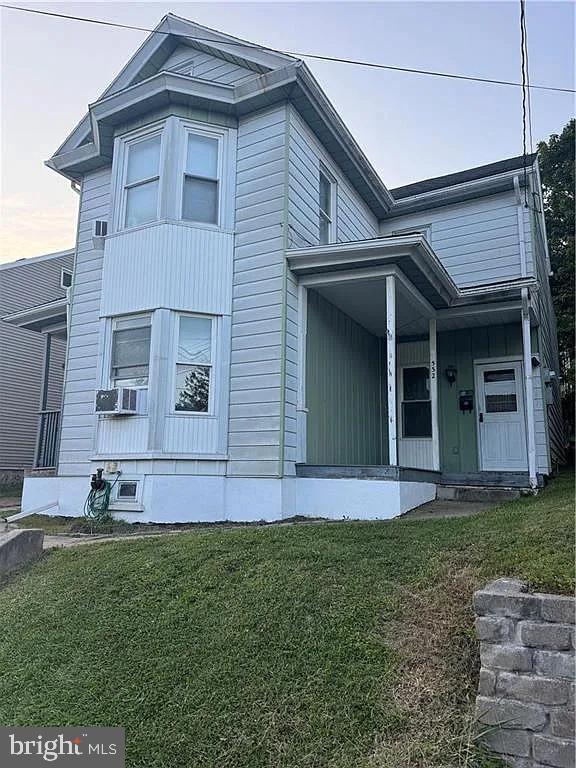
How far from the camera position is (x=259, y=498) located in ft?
22.4

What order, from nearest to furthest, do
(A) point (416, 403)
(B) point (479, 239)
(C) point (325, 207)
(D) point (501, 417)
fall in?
(C) point (325, 207) → (D) point (501, 417) → (A) point (416, 403) → (B) point (479, 239)

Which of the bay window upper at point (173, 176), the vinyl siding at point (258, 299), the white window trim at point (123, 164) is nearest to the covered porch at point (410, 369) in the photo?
the vinyl siding at point (258, 299)

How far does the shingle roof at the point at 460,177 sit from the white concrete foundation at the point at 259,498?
21.7 ft

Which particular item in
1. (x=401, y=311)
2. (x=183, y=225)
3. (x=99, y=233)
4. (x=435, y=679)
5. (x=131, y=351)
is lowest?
(x=435, y=679)

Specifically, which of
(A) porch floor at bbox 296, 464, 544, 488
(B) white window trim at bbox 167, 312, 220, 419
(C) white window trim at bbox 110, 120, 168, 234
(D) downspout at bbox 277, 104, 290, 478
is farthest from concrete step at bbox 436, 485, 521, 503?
(C) white window trim at bbox 110, 120, 168, 234

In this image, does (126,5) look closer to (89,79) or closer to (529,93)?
(89,79)

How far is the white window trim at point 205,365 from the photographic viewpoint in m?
7.09

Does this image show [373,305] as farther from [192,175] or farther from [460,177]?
[460,177]

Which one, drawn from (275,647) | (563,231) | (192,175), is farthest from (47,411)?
(563,231)

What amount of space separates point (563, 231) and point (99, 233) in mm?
13745

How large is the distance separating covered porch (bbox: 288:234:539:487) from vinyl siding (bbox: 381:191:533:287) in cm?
140

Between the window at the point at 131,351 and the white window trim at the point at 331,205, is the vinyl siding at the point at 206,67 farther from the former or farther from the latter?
the window at the point at 131,351

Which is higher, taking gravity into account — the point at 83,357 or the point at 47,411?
the point at 83,357

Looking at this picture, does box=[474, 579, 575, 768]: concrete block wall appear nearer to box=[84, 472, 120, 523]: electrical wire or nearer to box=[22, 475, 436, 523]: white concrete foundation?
box=[22, 475, 436, 523]: white concrete foundation
